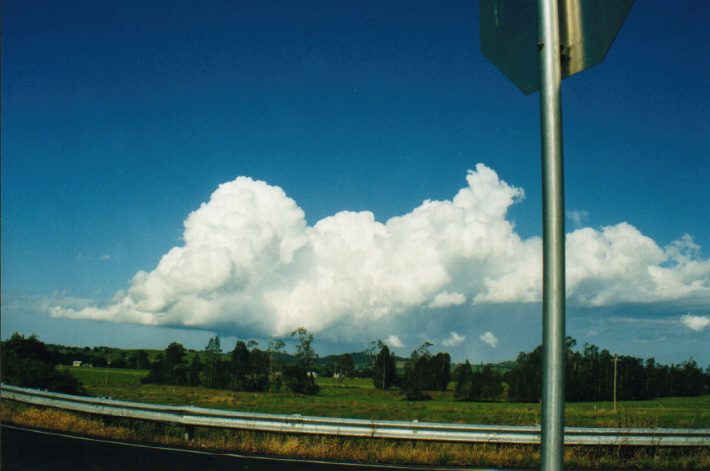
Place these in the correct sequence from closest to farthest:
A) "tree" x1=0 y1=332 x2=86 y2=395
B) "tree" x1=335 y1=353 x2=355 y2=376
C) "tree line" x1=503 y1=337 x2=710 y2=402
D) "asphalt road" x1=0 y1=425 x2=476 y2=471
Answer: "asphalt road" x1=0 y1=425 x2=476 y2=471 → "tree" x1=0 y1=332 x2=86 y2=395 → "tree line" x1=503 y1=337 x2=710 y2=402 → "tree" x1=335 y1=353 x2=355 y2=376

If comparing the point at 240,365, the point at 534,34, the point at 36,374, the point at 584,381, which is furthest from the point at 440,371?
the point at 534,34

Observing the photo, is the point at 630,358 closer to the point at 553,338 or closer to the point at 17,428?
the point at 17,428

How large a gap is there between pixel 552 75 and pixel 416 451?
9951 millimetres

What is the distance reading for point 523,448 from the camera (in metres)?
11.0

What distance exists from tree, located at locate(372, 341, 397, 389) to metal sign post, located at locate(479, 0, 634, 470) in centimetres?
11907

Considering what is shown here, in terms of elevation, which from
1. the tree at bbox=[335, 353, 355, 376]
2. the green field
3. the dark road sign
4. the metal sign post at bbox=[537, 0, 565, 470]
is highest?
the dark road sign

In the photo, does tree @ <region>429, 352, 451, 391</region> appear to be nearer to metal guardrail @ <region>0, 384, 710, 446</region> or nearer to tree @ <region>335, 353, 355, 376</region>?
tree @ <region>335, 353, 355, 376</region>

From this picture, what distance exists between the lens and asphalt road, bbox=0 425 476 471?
27.8ft

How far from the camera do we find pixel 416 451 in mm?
10336

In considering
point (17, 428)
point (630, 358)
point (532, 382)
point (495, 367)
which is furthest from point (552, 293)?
point (495, 367)

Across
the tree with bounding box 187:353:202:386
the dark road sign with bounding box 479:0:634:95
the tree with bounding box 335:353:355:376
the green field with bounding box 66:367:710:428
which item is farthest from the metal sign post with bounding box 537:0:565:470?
the tree with bounding box 335:353:355:376

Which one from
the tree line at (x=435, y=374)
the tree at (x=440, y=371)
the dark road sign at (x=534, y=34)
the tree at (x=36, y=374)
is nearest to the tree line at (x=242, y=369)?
the tree line at (x=435, y=374)

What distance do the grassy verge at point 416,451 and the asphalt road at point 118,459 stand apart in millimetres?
790

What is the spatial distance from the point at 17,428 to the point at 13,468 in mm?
5630
